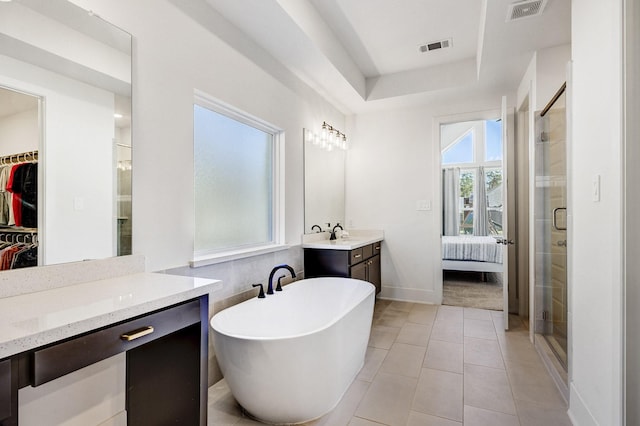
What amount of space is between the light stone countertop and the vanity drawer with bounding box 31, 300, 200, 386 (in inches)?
1.0

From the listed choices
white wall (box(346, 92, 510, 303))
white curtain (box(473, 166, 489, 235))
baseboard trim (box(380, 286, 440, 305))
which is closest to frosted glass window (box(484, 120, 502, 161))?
white curtain (box(473, 166, 489, 235))

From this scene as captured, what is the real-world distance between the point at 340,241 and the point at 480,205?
435 cm

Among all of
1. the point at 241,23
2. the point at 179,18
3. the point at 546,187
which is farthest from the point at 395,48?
the point at 179,18

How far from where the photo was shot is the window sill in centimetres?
198

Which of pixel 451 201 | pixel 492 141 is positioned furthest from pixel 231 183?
pixel 492 141

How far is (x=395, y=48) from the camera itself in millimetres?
3158

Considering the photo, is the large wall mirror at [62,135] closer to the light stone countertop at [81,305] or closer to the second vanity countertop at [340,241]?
the light stone countertop at [81,305]

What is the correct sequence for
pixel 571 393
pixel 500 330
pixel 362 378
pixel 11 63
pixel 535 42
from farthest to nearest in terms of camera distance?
1. pixel 500 330
2. pixel 535 42
3. pixel 362 378
4. pixel 571 393
5. pixel 11 63

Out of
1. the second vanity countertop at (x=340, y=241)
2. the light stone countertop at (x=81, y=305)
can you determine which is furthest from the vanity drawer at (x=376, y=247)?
the light stone countertop at (x=81, y=305)

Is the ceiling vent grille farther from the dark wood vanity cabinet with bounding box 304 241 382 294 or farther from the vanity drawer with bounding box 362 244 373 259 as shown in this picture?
the vanity drawer with bounding box 362 244 373 259

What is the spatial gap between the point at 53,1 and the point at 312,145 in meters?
2.37

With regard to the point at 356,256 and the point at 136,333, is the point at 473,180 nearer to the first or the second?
the point at 356,256

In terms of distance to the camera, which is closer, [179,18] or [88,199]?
[88,199]

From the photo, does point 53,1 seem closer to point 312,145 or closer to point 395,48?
point 312,145
